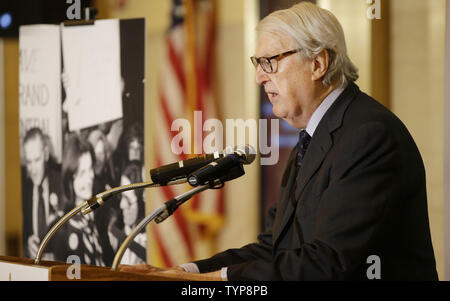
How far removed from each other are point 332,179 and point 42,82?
92.7 inches

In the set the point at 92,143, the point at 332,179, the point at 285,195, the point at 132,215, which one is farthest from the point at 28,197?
the point at 332,179

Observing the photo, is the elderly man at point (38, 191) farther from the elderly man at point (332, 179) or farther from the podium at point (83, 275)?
the podium at point (83, 275)

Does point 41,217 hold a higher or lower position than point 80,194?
lower

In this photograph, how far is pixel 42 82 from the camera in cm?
373

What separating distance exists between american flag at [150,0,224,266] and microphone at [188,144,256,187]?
1.89m

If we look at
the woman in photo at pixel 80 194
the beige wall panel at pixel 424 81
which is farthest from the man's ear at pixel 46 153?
the beige wall panel at pixel 424 81

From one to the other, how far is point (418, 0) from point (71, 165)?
210 centimetres

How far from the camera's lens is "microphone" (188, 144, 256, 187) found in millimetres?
1840

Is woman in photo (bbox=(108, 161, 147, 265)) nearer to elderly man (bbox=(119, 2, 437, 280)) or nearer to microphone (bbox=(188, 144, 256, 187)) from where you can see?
elderly man (bbox=(119, 2, 437, 280))

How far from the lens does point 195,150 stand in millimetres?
3691

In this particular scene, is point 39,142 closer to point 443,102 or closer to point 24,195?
point 24,195

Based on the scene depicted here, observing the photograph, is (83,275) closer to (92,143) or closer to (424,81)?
(92,143)

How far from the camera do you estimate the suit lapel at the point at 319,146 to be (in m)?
2.06
